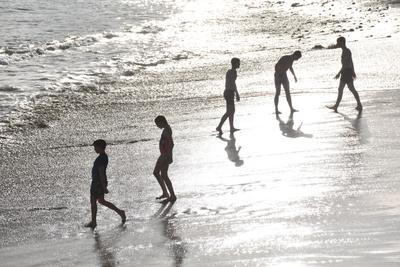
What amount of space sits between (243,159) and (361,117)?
12.8 feet

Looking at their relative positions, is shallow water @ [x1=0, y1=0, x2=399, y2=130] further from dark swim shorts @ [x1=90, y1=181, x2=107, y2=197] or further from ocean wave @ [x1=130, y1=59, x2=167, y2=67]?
dark swim shorts @ [x1=90, y1=181, x2=107, y2=197]

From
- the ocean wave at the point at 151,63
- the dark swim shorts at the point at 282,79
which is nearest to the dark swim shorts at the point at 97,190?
the dark swim shorts at the point at 282,79

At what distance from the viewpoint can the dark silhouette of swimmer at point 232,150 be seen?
1334 centimetres

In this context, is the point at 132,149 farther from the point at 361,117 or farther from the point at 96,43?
the point at 96,43

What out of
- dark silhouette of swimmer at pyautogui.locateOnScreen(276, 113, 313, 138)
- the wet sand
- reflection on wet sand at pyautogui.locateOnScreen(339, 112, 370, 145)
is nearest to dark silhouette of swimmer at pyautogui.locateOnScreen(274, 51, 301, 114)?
dark silhouette of swimmer at pyautogui.locateOnScreen(276, 113, 313, 138)

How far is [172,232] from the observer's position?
32.7ft

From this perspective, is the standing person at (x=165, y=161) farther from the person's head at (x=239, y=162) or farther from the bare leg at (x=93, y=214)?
the person's head at (x=239, y=162)

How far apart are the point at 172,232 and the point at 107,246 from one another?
86 cm

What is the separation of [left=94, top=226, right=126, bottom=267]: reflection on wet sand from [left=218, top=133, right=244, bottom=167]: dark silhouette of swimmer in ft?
11.3

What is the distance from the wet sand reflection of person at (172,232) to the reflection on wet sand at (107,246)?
1.92 feet

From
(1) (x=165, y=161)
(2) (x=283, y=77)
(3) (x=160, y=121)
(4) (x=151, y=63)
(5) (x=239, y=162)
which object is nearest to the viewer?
(3) (x=160, y=121)

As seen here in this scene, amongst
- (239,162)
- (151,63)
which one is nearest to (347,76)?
(239,162)

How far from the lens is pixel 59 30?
4219cm

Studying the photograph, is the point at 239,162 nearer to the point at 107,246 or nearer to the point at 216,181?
the point at 216,181
